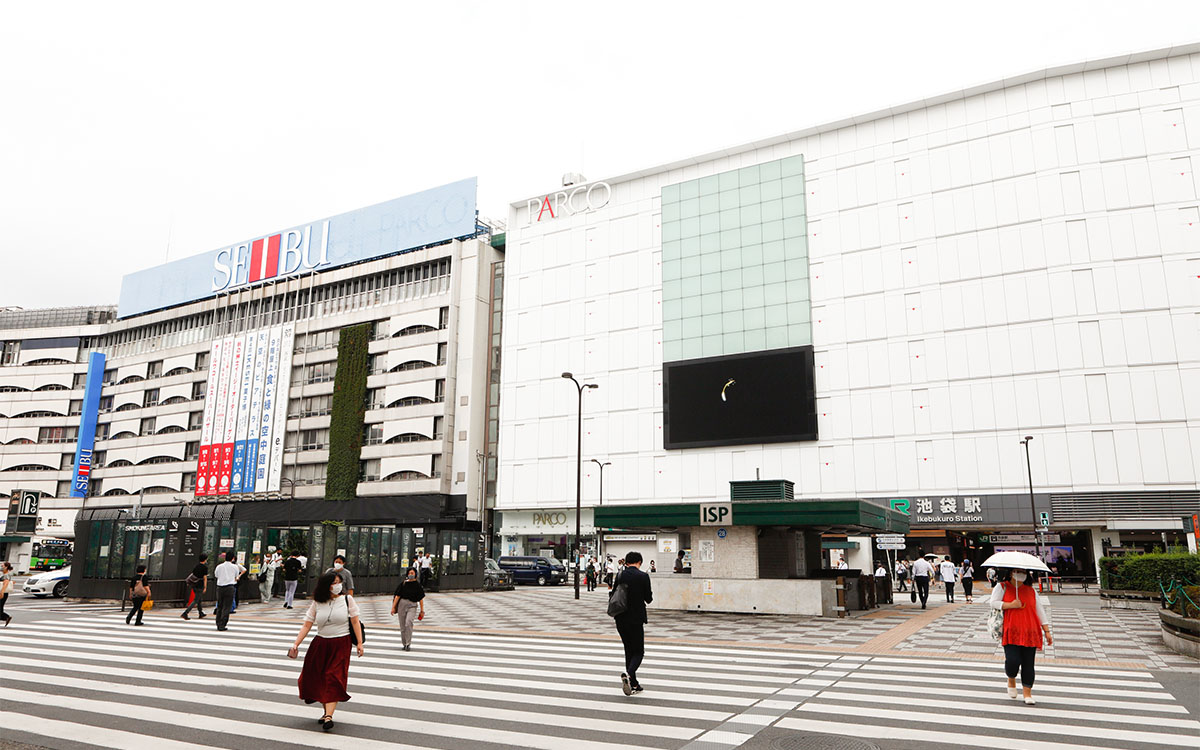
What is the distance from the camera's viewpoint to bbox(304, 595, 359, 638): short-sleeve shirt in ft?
26.9

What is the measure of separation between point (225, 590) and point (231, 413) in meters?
58.5

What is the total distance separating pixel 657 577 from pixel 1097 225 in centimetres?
3583

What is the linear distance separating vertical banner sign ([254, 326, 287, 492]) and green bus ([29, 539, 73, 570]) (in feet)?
47.3

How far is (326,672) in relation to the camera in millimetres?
7984

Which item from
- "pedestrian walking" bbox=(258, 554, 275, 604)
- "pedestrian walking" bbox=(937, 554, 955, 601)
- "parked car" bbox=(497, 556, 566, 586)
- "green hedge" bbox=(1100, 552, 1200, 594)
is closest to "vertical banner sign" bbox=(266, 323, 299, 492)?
"parked car" bbox=(497, 556, 566, 586)

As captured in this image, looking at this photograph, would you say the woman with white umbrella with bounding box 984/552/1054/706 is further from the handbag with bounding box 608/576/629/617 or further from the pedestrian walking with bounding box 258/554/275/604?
the pedestrian walking with bounding box 258/554/275/604

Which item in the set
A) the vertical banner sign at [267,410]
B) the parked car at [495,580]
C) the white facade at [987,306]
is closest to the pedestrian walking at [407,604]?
the parked car at [495,580]

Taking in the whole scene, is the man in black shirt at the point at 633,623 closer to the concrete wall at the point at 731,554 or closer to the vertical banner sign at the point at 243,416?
the concrete wall at the point at 731,554

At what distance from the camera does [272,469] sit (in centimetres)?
6762

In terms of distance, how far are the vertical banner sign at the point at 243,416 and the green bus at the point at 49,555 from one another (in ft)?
43.5

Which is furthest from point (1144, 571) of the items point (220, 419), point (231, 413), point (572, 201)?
point (220, 419)

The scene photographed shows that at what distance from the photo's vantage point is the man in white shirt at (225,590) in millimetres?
18031

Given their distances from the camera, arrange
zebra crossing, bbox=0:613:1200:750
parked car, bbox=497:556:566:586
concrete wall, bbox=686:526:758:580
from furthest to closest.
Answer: parked car, bbox=497:556:566:586, concrete wall, bbox=686:526:758:580, zebra crossing, bbox=0:613:1200:750

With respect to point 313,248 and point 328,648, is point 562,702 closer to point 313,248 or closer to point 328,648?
point 328,648
